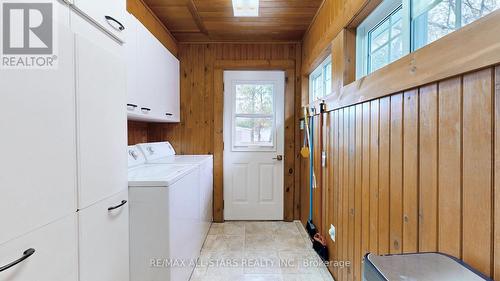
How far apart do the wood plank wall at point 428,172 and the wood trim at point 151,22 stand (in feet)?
6.78

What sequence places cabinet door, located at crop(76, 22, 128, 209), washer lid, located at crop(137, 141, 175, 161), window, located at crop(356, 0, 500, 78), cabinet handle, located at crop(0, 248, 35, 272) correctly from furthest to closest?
washer lid, located at crop(137, 141, 175, 161)
cabinet door, located at crop(76, 22, 128, 209)
window, located at crop(356, 0, 500, 78)
cabinet handle, located at crop(0, 248, 35, 272)

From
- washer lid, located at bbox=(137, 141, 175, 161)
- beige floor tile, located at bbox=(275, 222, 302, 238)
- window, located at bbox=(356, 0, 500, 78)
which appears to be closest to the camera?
window, located at bbox=(356, 0, 500, 78)

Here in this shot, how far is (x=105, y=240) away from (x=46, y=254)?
1.32 feet

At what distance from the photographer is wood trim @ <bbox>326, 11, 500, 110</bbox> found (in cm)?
77

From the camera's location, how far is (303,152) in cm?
A: 313

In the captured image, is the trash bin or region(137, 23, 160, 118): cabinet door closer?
the trash bin

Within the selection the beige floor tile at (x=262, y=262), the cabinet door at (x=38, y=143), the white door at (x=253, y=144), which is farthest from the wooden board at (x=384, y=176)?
the white door at (x=253, y=144)

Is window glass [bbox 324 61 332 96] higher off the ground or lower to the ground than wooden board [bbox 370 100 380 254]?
higher

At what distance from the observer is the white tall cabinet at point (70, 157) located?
0.78 meters

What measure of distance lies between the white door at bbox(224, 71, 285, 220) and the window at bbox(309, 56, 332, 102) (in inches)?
18.4

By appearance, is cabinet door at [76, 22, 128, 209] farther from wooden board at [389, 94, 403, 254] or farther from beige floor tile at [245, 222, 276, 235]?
beige floor tile at [245, 222, 276, 235]

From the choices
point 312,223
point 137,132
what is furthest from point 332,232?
point 137,132

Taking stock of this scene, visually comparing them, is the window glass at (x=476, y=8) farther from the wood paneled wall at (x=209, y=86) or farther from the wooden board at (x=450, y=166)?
the wood paneled wall at (x=209, y=86)

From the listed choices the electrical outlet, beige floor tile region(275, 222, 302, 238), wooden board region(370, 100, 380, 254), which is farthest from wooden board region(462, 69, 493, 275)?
beige floor tile region(275, 222, 302, 238)
